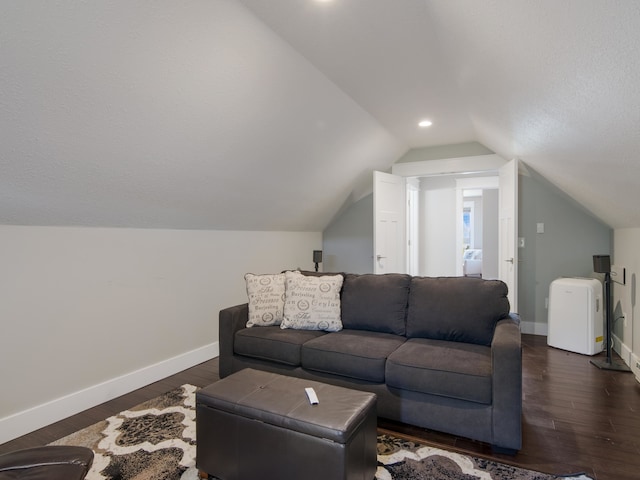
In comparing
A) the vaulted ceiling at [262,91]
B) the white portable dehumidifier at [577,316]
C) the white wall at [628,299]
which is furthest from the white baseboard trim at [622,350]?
the vaulted ceiling at [262,91]

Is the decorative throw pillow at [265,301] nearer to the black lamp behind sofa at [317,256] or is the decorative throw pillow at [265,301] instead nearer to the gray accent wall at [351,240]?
the black lamp behind sofa at [317,256]

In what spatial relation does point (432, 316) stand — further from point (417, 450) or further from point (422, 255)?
point (422, 255)

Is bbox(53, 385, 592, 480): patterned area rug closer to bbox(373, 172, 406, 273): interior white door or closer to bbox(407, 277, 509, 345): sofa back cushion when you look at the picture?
bbox(407, 277, 509, 345): sofa back cushion

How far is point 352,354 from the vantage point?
2438 mm

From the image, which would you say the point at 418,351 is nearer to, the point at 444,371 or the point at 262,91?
the point at 444,371

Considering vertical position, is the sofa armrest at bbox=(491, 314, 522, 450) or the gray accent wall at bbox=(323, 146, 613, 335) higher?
the gray accent wall at bbox=(323, 146, 613, 335)

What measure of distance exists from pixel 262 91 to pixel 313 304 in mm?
1637

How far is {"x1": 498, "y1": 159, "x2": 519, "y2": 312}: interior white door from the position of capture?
3801 millimetres

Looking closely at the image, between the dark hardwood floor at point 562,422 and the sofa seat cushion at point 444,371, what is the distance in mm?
318

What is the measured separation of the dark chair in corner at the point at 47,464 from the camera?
125cm

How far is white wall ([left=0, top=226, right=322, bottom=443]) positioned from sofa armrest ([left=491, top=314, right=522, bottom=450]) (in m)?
2.63

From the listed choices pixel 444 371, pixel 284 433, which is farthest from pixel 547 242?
pixel 284 433

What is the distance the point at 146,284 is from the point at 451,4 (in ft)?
9.51

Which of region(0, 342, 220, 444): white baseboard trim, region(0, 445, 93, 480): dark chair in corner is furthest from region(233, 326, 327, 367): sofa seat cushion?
region(0, 445, 93, 480): dark chair in corner
